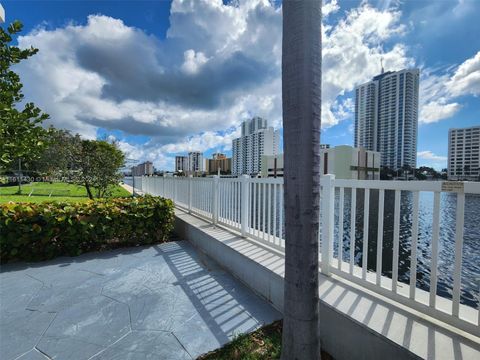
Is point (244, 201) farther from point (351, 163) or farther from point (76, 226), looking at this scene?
point (351, 163)

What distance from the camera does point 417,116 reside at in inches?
1773

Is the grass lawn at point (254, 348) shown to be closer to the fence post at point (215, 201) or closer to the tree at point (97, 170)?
the fence post at point (215, 201)

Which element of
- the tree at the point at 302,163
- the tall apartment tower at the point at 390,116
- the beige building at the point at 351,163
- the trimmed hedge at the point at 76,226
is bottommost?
the trimmed hedge at the point at 76,226

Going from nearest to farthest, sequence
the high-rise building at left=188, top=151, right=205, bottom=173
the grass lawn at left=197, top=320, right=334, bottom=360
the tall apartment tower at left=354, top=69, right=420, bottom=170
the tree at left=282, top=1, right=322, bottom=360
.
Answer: the tree at left=282, top=1, right=322, bottom=360
the grass lawn at left=197, top=320, right=334, bottom=360
the tall apartment tower at left=354, top=69, right=420, bottom=170
the high-rise building at left=188, top=151, right=205, bottom=173

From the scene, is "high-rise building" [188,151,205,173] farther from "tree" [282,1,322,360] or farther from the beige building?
"tree" [282,1,322,360]

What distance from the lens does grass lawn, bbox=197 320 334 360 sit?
197 centimetres

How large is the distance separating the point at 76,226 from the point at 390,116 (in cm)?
5423

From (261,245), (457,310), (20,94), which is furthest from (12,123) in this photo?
(457,310)

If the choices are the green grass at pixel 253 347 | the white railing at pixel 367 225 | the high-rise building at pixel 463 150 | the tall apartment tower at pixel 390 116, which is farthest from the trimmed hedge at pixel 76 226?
the tall apartment tower at pixel 390 116

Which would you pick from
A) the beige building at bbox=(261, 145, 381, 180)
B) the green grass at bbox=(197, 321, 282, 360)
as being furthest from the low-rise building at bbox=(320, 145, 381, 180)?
the green grass at bbox=(197, 321, 282, 360)

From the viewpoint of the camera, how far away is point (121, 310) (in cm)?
263

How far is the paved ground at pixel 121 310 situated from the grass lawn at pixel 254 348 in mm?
98

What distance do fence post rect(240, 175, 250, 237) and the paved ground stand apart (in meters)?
0.83

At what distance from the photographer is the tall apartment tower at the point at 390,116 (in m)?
41.7
